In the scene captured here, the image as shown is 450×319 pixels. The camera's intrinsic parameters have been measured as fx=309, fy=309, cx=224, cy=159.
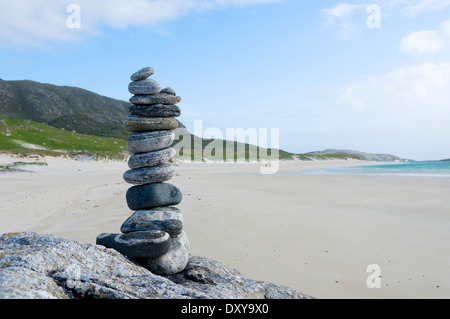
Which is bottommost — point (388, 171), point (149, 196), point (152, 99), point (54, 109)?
point (388, 171)

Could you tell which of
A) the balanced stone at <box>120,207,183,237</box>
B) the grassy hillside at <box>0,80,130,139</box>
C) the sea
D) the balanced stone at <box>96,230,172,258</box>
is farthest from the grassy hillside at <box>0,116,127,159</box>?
the grassy hillside at <box>0,80,130,139</box>

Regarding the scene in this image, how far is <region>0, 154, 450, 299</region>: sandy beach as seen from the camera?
25.1ft

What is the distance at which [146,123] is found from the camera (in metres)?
7.86

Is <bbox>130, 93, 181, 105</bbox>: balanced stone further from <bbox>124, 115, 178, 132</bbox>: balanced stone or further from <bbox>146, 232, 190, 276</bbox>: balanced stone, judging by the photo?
<bbox>146, 232, 190, 276</bbox>: balanced stone

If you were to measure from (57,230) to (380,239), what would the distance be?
11778mm

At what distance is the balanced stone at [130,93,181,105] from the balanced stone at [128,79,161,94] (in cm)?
10

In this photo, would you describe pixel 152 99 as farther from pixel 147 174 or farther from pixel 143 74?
pixel 147 174

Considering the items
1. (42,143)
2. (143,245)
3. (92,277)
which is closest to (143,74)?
(143,245)

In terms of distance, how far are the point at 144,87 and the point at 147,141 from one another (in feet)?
4.63

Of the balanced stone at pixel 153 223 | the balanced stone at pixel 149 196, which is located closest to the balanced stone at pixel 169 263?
the balanced stone at pixel 153 223
